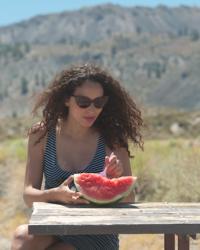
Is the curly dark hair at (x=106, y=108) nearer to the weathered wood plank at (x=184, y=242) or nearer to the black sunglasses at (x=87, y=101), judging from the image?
the black sunglasses at (x=87, y=101)

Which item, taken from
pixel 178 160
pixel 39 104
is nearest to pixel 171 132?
pixel 178 160

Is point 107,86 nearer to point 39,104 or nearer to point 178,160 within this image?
point 39,104

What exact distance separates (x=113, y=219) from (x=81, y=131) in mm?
1195

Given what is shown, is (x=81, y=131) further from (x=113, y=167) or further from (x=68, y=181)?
(x=68, y=181)

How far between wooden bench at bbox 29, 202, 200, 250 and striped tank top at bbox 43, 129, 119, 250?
0.22m

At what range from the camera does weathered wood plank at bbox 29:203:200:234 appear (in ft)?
11.4

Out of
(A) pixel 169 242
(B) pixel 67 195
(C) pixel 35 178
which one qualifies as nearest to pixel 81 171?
(C) pixel 35 178

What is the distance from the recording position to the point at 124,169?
4.71 meters

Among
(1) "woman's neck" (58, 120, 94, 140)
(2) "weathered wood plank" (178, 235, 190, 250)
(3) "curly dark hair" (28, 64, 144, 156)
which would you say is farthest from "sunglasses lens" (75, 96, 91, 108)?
(2) "weathered wood plank" (178, 235, 190, 250)

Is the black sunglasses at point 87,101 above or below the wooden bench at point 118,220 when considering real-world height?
above

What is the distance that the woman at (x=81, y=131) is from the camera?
446cm

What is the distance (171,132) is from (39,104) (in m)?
62.5

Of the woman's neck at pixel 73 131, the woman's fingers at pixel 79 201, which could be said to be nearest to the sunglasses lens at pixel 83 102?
the woman's neck at pixel 73 131

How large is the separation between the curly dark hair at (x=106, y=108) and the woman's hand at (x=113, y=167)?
405mm
